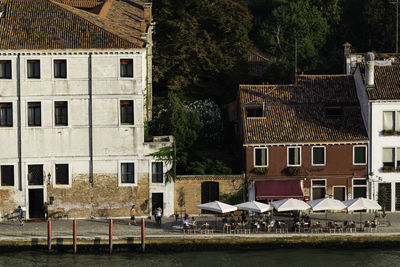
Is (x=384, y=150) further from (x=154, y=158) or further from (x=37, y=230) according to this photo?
(x=37, y=230)

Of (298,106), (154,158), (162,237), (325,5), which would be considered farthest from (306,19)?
(162,237)

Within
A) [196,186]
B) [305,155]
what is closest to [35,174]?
[196,186]

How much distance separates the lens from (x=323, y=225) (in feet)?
158

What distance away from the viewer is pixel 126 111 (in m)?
50.2

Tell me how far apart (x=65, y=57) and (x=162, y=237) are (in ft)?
37.8

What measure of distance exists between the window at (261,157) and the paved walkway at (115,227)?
3.38 meters

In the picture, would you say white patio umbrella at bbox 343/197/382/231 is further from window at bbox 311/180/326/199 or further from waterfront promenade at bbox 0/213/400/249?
window at bbox 311/180/326/199

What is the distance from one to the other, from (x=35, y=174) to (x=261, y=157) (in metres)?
12.9

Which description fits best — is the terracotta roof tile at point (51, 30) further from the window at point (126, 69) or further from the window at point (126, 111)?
the window at point (126, 111)

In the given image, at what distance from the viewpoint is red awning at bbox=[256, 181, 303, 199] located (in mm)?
49625

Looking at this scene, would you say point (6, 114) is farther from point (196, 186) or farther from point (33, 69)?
point (196, 186)

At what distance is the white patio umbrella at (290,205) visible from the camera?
46.8 meters

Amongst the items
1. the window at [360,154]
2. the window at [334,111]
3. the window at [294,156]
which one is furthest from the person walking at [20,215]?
the window at [360,154]

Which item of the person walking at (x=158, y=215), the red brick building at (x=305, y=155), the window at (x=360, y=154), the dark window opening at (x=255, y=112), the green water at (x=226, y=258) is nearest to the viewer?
the green water at (x=226, y=258)
